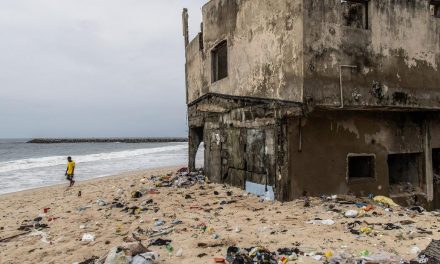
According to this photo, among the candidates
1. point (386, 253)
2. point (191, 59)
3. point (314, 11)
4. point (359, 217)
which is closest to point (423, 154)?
point (359, 217)

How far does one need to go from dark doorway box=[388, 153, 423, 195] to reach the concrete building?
0.03 metres

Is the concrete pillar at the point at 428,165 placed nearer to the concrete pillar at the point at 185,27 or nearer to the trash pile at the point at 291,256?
the trash pile at the point at 291,256

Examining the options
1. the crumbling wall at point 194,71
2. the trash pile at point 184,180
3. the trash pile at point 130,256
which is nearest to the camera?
the trash pile at point 130,256

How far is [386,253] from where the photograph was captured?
16.7 ft

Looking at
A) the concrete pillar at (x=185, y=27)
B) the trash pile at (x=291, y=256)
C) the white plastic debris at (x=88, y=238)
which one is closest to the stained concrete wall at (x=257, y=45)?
the concrete pillar at (x=185, y=27)

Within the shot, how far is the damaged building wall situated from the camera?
7.91 meters

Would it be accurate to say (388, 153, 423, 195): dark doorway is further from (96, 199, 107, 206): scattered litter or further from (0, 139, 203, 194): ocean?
(0, 139, 203, 194): ocean

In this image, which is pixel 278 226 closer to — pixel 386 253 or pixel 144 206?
pixel 386 253

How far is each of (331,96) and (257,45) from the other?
237 centimetres

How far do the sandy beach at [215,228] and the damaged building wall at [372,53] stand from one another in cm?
256

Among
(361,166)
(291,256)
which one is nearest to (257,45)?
(361,166)

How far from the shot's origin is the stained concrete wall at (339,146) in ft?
27.3

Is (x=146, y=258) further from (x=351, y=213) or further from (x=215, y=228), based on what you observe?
(x=351, y=213)

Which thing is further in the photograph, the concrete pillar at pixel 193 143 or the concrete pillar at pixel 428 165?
the concrete pillar at pixel 193 143
